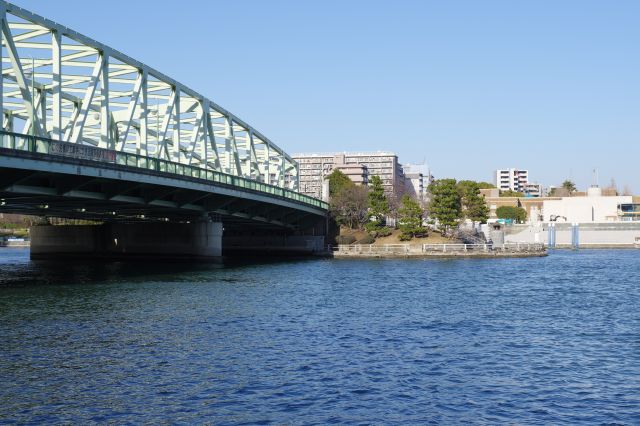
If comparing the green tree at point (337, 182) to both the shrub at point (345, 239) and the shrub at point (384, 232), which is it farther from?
the shrub at point (384, 232)

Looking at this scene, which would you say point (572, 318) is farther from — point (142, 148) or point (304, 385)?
point (142, 148)

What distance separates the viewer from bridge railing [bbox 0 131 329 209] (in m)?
47.3

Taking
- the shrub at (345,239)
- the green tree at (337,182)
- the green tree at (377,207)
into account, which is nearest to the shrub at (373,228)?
the green tree at (377,207)

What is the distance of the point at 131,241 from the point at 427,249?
1705 inches

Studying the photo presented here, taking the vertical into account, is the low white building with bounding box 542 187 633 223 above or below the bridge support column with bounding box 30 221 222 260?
above

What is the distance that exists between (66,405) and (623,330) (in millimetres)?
27499

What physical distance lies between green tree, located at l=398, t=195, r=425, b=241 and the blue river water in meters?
58.6

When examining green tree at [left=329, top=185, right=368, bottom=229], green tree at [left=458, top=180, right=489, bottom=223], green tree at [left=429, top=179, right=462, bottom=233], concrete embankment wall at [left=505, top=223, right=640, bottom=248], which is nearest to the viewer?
green tree at [left=429, top=179, right=462, bottom=233]

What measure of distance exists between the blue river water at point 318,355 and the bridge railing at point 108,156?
33.1 ft

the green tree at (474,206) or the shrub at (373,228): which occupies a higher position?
the green tree at (474,206)

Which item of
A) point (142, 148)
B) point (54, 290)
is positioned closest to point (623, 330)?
point (54, 290)

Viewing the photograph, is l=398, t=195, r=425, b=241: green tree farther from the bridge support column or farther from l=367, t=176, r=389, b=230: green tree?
the bridge support column

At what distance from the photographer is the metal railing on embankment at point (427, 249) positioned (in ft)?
360

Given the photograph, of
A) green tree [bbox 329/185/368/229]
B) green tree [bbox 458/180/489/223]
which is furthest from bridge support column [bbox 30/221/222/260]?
green tree [bbox 458/180/489/223]
